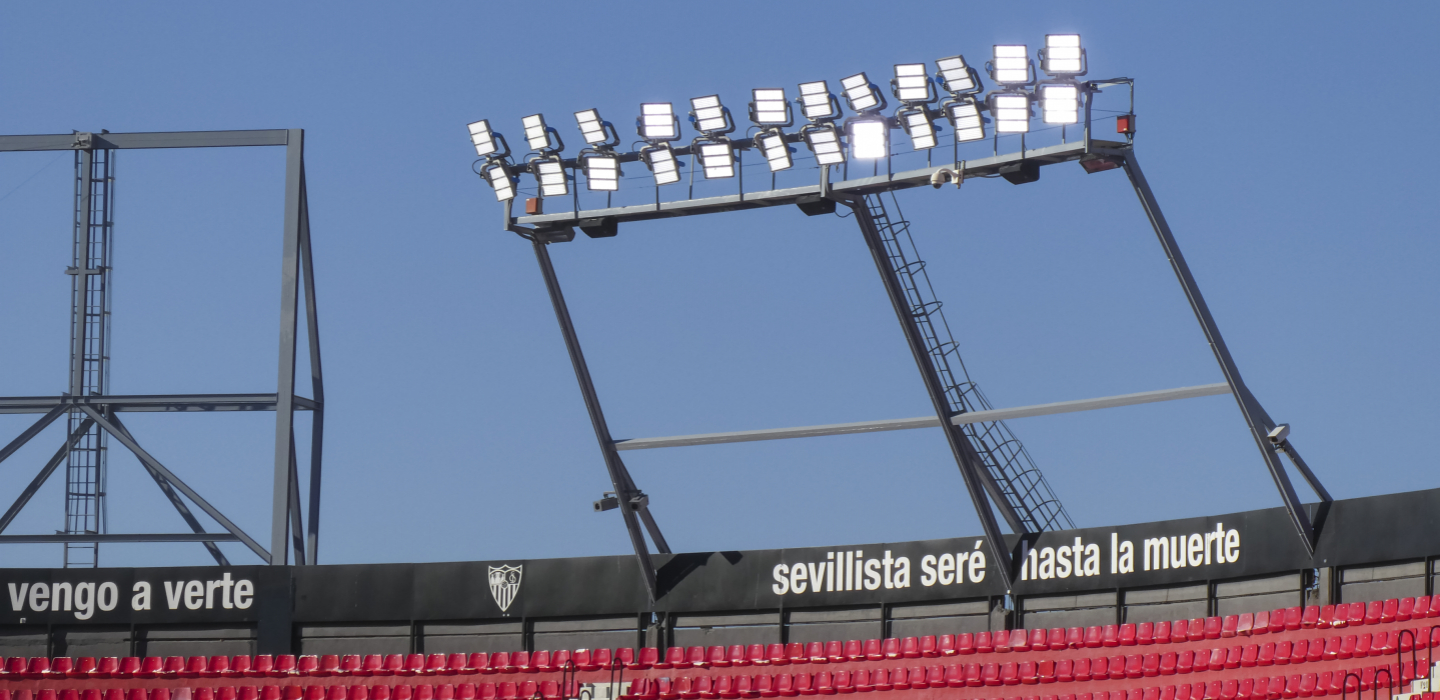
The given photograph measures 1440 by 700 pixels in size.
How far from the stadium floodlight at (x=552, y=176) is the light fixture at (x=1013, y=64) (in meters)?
6.81

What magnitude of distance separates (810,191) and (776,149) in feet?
2.86

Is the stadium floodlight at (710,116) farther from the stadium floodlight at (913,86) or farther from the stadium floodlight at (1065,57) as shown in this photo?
the stadium floodlight at (1065,57)

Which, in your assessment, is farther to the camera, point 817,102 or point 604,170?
point 604,170

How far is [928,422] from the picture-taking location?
2544cm

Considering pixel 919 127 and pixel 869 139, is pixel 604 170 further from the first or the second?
pixel 919 127

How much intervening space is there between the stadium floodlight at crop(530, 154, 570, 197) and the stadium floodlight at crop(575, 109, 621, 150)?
59 cm

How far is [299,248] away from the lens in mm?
31406

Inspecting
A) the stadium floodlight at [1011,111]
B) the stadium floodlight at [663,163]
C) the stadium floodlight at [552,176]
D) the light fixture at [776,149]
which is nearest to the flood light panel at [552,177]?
the stadium floodlight at [552,176]

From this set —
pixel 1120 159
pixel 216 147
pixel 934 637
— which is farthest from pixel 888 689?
pixel 216 147

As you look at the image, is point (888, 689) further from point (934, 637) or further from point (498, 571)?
point (498, 571)

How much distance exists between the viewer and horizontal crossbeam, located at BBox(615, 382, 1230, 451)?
23.3 metres

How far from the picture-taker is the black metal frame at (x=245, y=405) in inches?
1178

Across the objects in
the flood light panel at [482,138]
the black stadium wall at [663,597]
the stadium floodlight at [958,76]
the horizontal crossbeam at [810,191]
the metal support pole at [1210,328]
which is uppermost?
the flood light panel at [482,138]

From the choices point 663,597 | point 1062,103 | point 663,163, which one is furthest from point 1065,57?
point 663,597
